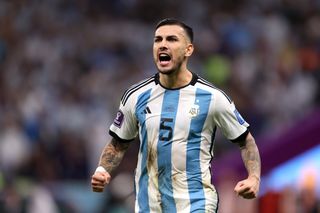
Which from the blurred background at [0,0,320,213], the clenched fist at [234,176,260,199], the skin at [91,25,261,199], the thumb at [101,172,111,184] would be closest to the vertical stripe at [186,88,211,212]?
the skin at [91,25,261,199]

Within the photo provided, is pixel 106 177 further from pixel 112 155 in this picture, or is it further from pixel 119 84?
pixel 119 84

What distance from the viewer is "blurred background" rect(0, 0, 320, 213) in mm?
14312

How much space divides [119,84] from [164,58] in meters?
10.5

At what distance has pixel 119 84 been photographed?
19469 millimetres

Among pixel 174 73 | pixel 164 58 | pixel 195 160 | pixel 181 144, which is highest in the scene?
pixel 164 58

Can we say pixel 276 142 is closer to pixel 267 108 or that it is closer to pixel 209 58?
pixel 267 108

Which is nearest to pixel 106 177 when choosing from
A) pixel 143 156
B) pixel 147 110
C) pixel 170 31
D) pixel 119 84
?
pixel 143 156

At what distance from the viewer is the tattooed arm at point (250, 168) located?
28.0 ft

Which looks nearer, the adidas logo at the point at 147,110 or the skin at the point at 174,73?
the skin at the point at 174,73

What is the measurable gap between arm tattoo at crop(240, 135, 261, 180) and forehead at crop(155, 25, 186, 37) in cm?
89

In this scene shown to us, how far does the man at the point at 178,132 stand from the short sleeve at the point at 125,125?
0.16ft

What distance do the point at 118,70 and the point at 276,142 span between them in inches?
245

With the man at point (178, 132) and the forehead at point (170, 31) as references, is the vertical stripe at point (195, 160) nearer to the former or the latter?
the man at point (178, 132)

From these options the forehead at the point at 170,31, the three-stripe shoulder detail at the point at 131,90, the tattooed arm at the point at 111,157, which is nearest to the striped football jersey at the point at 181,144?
the three-stripe shoulder detail at the point at 131,90
